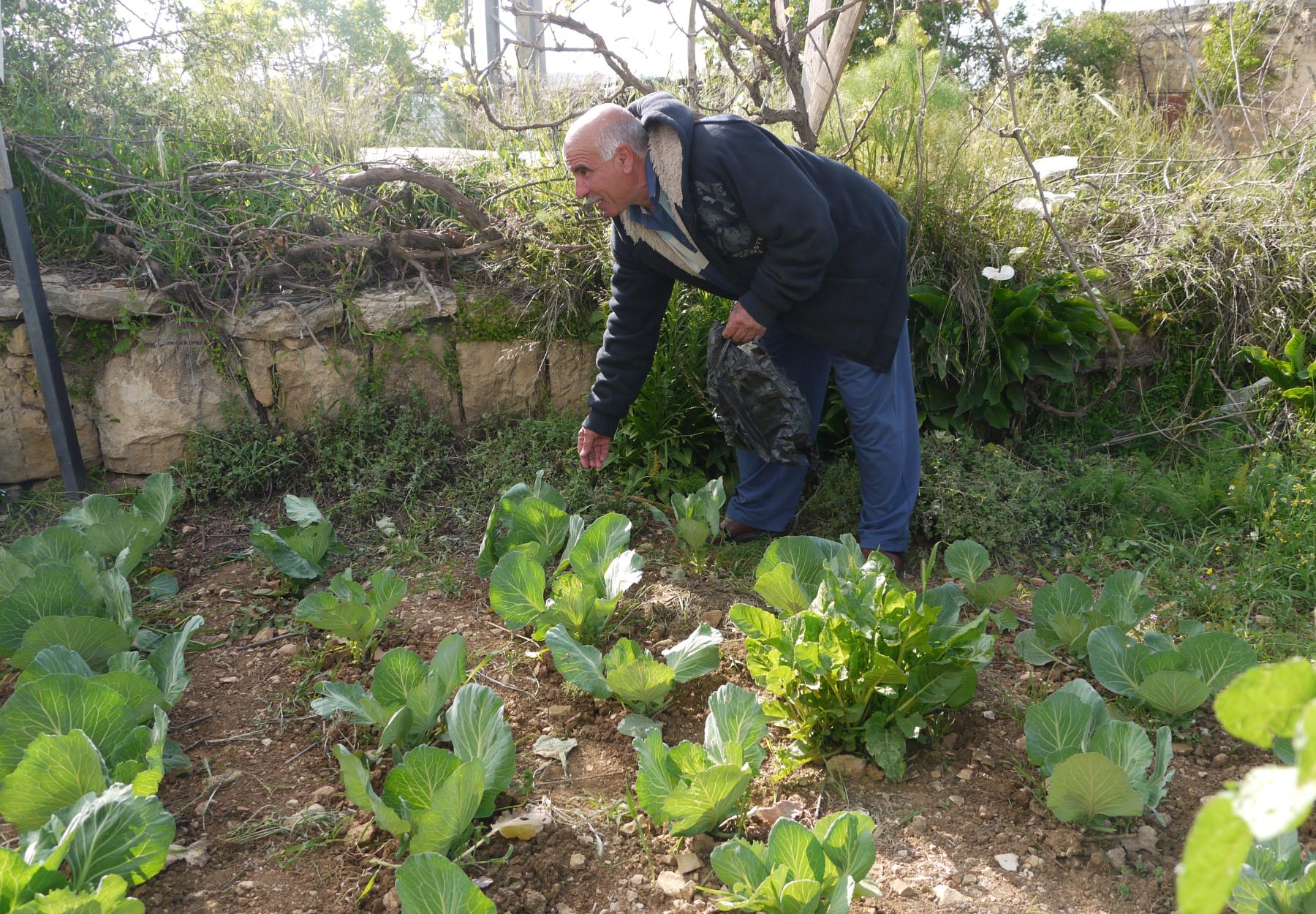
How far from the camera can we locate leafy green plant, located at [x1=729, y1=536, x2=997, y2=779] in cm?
215

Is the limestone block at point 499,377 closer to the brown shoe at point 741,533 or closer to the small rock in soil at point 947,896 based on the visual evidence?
the brown shoe at point 741,533

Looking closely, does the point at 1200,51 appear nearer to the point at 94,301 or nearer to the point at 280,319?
the point at 280,319

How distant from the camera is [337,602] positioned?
8.63 ft

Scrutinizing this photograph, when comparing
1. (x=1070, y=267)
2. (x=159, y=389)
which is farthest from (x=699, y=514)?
(x=159, y=389)

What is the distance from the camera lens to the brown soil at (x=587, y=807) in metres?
1.92

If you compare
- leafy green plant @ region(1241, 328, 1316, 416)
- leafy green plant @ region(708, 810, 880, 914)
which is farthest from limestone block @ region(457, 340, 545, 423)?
leafy green plant @ region(1241, 328, 1316, 416)

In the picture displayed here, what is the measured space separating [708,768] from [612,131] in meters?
1.94

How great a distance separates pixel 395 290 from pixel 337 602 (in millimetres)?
2167

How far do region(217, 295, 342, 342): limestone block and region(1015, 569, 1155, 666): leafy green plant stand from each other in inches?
127

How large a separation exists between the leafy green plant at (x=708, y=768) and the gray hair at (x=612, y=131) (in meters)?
1.69

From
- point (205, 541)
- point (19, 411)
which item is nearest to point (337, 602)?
point (205, 541)

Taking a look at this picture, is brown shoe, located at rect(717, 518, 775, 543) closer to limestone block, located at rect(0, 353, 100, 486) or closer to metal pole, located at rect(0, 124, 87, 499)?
metal pole, located at rect(0, 124, 87, 499)

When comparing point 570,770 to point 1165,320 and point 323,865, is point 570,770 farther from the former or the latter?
point 1165,320

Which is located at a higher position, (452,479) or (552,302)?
(552,302)
